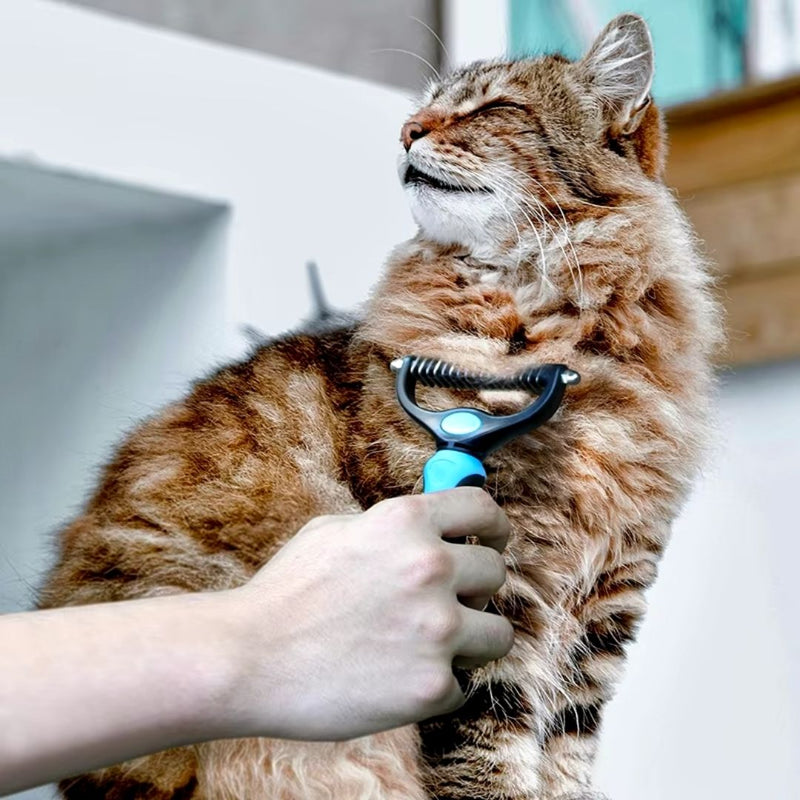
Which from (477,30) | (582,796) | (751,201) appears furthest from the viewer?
(477,30)

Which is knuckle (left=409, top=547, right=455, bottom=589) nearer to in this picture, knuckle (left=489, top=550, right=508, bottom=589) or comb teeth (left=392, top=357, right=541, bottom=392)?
knuckle (left=489, top=550, right=508, bottom=589)

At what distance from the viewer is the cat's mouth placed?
1.23 meters

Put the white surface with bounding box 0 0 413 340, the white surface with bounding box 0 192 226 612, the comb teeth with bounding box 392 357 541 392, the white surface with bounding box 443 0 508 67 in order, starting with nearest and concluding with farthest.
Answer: the comb teeth with bounding box 392 357 541 392
the white surface with bounding box 0 0 413 340
the white surface with bounding box 0 192 226 612
the white surface with bounding box 443 0 508 67

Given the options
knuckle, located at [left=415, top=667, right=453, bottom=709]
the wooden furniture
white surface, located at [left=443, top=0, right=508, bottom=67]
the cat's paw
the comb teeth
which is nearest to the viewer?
knuckle, located at [left=415, top=667, right=453, bottom=709]

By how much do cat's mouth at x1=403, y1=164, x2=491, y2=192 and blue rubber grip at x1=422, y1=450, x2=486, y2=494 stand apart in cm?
42

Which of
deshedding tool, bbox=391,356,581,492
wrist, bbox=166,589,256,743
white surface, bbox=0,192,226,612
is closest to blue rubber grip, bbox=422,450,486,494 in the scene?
deshedding tool, bbox=391,356,581,492

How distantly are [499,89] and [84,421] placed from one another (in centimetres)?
107

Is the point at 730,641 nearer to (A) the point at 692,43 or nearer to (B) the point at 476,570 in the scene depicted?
(A) the point at 692,43

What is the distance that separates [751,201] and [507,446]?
137 centimetres

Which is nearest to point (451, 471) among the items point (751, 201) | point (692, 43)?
point (751, 201)

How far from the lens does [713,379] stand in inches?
50.9

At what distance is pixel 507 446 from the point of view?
1093 mm

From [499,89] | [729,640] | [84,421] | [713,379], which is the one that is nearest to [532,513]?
[713,379]

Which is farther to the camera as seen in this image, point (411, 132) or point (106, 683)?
point (411, 132)
